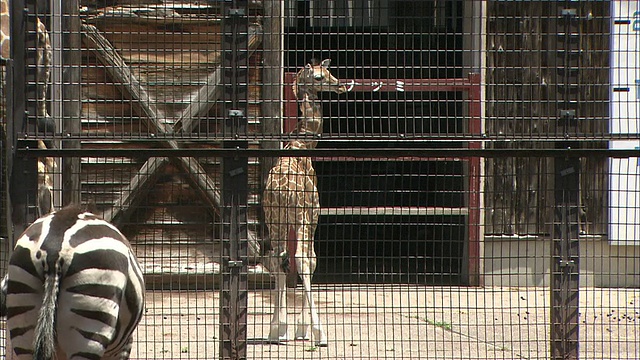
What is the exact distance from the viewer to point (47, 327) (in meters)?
4.50

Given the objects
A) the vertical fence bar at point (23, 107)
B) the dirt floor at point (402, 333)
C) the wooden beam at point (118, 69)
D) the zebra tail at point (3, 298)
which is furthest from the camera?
the wooden beam at point (118, 69)

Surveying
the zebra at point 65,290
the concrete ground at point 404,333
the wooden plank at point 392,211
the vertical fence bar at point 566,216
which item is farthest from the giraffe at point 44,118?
the vertical fence bar at point 566,216

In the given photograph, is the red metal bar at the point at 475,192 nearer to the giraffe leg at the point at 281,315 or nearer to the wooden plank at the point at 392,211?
the wooden plank at the point at 392,211

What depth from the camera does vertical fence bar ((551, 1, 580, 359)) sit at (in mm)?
6039

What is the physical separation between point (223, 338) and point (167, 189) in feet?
17.2

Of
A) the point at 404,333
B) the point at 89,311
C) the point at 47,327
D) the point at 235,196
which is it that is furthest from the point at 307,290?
the point at 47,327

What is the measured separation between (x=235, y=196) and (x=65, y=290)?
1595 mm

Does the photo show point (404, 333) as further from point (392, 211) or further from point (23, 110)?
point (23, 110)

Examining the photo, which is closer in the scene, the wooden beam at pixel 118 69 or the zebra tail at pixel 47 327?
the zebra tail at pixel 47 327

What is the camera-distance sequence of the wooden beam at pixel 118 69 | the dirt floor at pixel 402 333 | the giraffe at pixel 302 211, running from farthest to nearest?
the giraffe at pixel 302 211
the wooden beam at pixel 118 69
the dirt floor at pixel 402 333

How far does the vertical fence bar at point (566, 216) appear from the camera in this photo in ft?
19.8

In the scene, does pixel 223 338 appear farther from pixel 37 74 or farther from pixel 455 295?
pixel 455 295

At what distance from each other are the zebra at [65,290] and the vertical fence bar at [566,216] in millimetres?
2769

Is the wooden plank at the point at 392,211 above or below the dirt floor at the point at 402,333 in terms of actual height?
above
